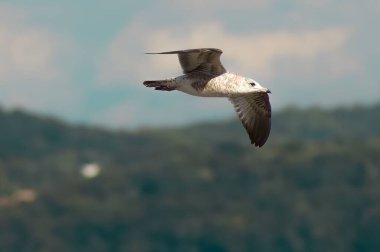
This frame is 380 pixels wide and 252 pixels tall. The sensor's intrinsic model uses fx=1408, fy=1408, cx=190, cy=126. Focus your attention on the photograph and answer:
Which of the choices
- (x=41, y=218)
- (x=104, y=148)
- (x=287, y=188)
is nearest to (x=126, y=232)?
(x=41, y=218)

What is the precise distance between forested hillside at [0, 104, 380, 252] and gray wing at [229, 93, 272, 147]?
8504 cm

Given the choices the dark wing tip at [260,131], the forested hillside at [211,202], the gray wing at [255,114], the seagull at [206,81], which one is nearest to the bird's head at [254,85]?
the seagull at [206,81]

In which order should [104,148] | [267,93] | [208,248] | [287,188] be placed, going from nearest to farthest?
1. [267,93]
2. [208,248]
3. [287,188]
4. [104,148]

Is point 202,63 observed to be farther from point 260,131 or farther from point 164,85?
point 260,131

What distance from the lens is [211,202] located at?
118500 mm

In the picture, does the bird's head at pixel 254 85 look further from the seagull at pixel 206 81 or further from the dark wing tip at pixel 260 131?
the dark wing tip at pixel 260 131

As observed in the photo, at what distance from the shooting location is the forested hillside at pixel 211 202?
11188 cm

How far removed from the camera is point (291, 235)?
371 feet

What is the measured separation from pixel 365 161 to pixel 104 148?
5804cm

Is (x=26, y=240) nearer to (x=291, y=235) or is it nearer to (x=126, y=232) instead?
(x=126, y=232)

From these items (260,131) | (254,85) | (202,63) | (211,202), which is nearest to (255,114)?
(260,131)

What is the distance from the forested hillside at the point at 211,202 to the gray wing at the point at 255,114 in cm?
8504

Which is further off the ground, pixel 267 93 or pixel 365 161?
pixel 267 93

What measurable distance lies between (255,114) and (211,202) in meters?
95.8
